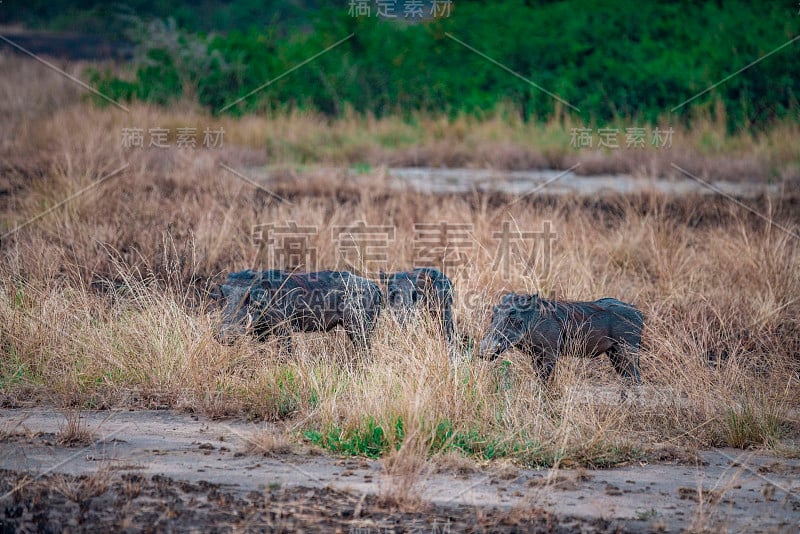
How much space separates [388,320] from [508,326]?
39.2 inches

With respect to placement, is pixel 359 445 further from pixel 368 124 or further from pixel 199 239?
pixel 368 124

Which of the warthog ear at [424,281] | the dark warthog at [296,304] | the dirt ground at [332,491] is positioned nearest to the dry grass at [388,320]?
the dark warthog at [296,304]

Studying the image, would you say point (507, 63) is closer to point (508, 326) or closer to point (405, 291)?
point (405, 291)

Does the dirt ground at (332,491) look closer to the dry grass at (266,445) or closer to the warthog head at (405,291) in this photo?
the dry grass at (266,445)

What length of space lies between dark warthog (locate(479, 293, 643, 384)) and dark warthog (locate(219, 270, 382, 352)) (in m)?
1.03

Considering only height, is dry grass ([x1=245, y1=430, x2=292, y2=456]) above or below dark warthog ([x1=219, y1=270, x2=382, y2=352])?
below

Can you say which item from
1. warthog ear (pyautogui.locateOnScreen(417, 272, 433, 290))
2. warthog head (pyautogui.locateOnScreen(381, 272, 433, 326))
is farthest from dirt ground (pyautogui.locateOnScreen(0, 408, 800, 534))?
warthog ear (pyautogui.locateOnScreen(417, 272, 433, 290))

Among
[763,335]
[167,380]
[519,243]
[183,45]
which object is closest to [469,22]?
[183,45]

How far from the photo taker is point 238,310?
19.3 ft

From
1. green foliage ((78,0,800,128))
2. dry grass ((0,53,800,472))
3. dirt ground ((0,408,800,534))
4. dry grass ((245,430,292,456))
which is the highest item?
green foliage ((78,0,800,128))

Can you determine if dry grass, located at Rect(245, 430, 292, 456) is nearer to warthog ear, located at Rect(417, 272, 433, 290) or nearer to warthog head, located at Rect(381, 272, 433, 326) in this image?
warthog head, located at Rect(381, 272, 433, 326)

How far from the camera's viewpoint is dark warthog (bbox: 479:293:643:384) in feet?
18.1

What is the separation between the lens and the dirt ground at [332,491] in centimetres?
396

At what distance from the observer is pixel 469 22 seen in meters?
19.0
